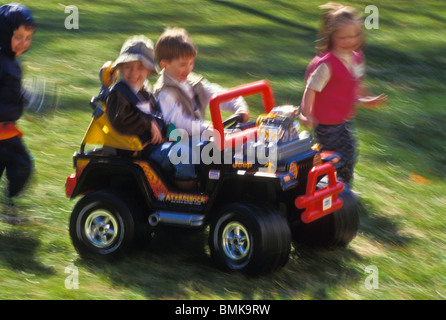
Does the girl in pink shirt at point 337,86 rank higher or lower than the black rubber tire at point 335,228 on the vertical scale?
higher

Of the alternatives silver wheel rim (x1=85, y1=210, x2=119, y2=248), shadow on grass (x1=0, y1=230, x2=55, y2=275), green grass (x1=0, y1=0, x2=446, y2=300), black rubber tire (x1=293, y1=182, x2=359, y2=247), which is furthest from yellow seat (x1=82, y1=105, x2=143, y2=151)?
black rubber tire (x1=293, y1=182, x2=359, y2=247)

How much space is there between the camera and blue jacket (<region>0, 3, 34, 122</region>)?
17.4 feet

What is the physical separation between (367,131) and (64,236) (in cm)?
385

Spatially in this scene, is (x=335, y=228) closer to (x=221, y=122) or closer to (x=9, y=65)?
(x=221, y=122)

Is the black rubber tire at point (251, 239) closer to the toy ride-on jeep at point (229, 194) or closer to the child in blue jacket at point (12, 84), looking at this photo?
the toy ride-on jeep at point (229, 194)

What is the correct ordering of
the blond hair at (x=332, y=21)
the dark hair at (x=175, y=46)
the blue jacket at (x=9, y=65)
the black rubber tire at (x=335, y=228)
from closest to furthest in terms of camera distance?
the dark hair at (x=175, y=46) → the black rubber tire at (x=335, y=228) → the blue jacket at (x=9, y=65) → the blond hair at (x=332, y=21)

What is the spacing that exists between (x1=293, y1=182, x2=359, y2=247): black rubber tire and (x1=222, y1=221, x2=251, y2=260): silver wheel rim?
68 centimetres

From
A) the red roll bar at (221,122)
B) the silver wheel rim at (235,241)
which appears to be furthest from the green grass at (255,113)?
the red roll bar at (221,122)

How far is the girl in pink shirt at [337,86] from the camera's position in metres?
5.70

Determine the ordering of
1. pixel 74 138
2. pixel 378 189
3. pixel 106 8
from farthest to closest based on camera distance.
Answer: pixel 106 8 < pixel 74 138 < pixel 378 189

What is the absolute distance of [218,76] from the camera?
372 inches

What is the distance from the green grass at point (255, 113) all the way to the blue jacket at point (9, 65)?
792mm
